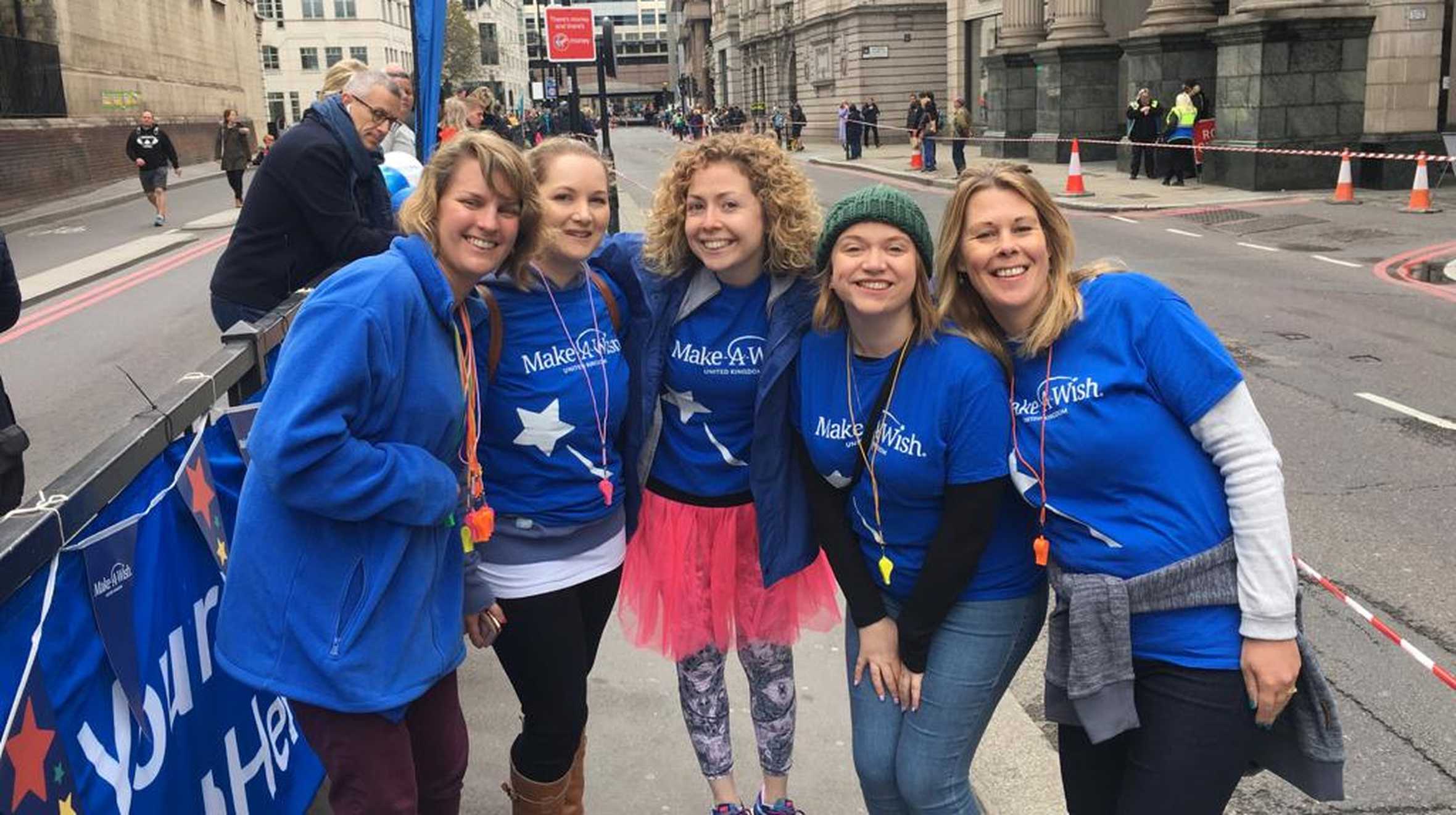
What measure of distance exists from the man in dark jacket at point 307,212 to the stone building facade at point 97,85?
2420 cm

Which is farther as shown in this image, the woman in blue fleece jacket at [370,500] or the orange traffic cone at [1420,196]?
the orange traffic cone at [1420,196]

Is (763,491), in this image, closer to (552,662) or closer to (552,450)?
(552,450)

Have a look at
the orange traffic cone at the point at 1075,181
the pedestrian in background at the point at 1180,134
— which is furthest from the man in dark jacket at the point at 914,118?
the orange traffic cone at the point at 1075,181

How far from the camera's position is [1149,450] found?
2.23 m

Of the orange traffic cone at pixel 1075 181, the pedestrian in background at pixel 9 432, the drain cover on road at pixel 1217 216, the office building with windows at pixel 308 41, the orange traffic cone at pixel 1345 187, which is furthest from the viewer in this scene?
the office building with windows at pixel 308 41

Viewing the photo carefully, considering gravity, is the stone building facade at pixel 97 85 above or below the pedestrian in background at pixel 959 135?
above

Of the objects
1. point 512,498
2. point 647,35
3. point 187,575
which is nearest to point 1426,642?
point 512,498

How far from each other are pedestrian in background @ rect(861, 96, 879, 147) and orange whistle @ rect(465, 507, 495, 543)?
42.0 meters

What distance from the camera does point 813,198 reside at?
3.05 metres

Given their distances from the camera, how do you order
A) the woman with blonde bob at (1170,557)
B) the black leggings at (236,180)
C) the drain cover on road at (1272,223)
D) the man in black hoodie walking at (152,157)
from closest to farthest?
the woman with blonde bob at (1170,557), the drain cover on road at (1272,223), the man in black hoodie walking at (152,157), the black leggings at (236,180)

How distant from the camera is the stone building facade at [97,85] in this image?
2673 cm

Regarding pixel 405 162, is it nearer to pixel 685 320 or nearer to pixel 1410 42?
pixel 685 320

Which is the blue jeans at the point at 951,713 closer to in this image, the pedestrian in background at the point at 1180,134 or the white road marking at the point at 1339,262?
the white road marking at the point at 1339,262

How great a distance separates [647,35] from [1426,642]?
189241 mm
